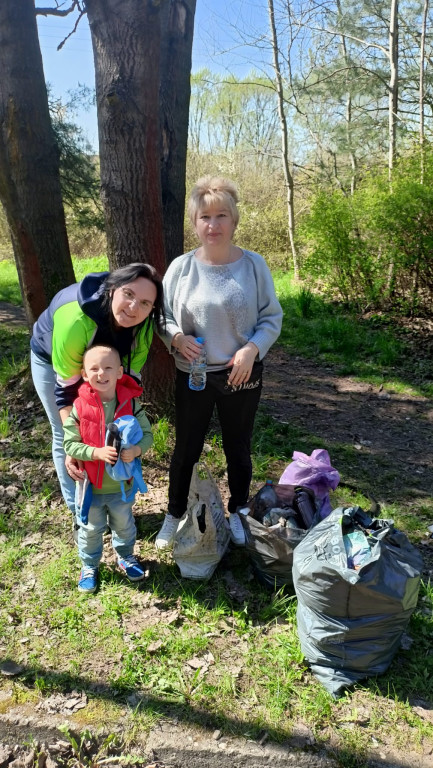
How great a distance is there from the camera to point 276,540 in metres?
2.58

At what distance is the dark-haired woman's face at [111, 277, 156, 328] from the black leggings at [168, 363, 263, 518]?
49cm

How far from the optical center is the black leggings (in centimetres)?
267

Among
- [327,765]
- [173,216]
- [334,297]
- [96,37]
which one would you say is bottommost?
[327,765]

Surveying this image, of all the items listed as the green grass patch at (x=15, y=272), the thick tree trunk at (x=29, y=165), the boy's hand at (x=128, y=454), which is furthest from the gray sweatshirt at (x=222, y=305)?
the green grass patch at (x=15, y=272)

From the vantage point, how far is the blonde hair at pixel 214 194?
2367 millimetres

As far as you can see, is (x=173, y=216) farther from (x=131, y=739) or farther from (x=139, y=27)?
(x=131, y=739)

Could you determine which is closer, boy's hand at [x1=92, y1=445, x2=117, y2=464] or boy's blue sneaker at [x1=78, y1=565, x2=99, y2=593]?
boy's hand at [x1=92, y1=445, x2=117, y2=464]

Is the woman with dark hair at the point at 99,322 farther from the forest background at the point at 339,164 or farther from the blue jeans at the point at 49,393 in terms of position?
the forest background at the point at 339,164

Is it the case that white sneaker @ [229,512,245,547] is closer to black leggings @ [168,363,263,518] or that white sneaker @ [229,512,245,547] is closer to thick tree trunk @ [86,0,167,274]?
black leggings @ [168,363,263,518]

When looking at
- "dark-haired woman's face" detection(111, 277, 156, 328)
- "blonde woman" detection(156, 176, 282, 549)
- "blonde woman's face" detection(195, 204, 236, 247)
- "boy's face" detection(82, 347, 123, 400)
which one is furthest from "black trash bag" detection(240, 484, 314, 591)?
"blonde woman's face" detection(195, 204, 236, 247)

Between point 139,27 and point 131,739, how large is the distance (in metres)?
3.67

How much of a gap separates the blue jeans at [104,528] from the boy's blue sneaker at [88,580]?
0.03 m

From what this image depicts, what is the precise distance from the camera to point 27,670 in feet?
7.79

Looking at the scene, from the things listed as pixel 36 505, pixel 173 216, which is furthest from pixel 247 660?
pixel 173 216
